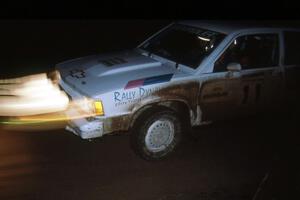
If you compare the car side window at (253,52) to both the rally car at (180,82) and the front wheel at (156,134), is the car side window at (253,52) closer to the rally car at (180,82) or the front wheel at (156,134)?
the rally car at (180,82)

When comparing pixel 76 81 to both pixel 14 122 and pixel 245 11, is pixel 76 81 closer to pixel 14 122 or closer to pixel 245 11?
pixel 14 122

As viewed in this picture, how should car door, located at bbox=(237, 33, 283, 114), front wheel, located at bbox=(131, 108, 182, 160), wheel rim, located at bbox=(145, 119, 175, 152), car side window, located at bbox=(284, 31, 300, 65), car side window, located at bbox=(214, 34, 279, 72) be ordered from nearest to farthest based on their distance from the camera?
front wheel, located at bbox=(131, 108, 182, 160), wheel rim, located at bbox=(145, 119, 175, 152), car side window, located at bbox=(214, 34, 279, 72), car door, located at bbox=(237, 33, 283, 114), car side window, located at bbox=(284, 31, 300, 65)

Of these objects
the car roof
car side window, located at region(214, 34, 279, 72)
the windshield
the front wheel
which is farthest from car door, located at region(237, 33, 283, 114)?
the front wheel

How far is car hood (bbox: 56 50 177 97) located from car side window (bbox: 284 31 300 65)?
191cm

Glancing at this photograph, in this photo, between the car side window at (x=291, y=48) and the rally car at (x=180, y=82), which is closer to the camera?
the rally car at (x=180, y=82)

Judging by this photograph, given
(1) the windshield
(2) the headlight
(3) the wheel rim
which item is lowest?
(3) the wheel rim

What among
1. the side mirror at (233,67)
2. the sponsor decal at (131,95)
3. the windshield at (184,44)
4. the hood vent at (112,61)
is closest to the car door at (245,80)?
the side mirror at (233,67)

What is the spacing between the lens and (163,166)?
5684 millimetres

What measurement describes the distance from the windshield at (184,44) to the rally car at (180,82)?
17mm

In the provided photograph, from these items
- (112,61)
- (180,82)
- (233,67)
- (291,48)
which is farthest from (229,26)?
(112,61)

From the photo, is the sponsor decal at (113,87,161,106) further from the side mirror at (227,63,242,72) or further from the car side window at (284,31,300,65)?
the car side window at (284,31,300,65)

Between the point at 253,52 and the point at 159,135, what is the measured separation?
6.32 feet

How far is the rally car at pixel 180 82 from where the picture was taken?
5.28 metres

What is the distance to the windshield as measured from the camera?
19.3 ft
